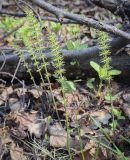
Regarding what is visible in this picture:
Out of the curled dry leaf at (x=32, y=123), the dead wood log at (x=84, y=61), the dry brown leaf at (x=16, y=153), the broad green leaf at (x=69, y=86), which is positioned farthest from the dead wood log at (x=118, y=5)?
the dry brown leaf at (x=16, y=153)

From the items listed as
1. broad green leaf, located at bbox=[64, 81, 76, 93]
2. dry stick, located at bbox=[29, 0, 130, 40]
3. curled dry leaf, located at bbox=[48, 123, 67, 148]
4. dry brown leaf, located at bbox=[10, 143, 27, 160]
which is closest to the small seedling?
Result: broad green leaf, located at bbox=[64, 81, 76, 93]

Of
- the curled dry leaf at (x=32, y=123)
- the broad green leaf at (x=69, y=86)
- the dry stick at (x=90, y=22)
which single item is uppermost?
the dry stick at (x=90, y=22)

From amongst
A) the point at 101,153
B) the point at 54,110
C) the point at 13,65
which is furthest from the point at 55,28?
the point at 101,153

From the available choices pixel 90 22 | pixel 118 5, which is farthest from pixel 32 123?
pixel 118 5

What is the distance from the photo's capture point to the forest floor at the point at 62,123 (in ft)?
6.88

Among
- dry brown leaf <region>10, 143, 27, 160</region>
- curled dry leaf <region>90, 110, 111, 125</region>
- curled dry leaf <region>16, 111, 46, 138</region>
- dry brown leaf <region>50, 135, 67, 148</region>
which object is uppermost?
curled dry leaf <region>90, 110, 111, 125</region>

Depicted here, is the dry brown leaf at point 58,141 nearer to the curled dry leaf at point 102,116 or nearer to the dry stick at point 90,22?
the curled dry leaf at point 102,116

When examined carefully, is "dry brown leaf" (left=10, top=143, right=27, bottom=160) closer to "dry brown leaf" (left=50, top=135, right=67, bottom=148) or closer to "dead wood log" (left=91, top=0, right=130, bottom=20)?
"dry brown leaf" (left=50, top=135, right=67, bottom=148)

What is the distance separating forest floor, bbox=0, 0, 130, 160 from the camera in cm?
210

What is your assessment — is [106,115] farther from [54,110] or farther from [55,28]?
[55,28]

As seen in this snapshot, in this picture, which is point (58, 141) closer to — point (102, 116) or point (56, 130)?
point (56, 130)

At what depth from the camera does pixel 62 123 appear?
7.94ft

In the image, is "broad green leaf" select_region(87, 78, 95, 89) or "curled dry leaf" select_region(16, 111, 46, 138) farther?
"broad green leaf" select_region(87, 78, 95, 89)

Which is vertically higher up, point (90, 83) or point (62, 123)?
point (90, 83)
